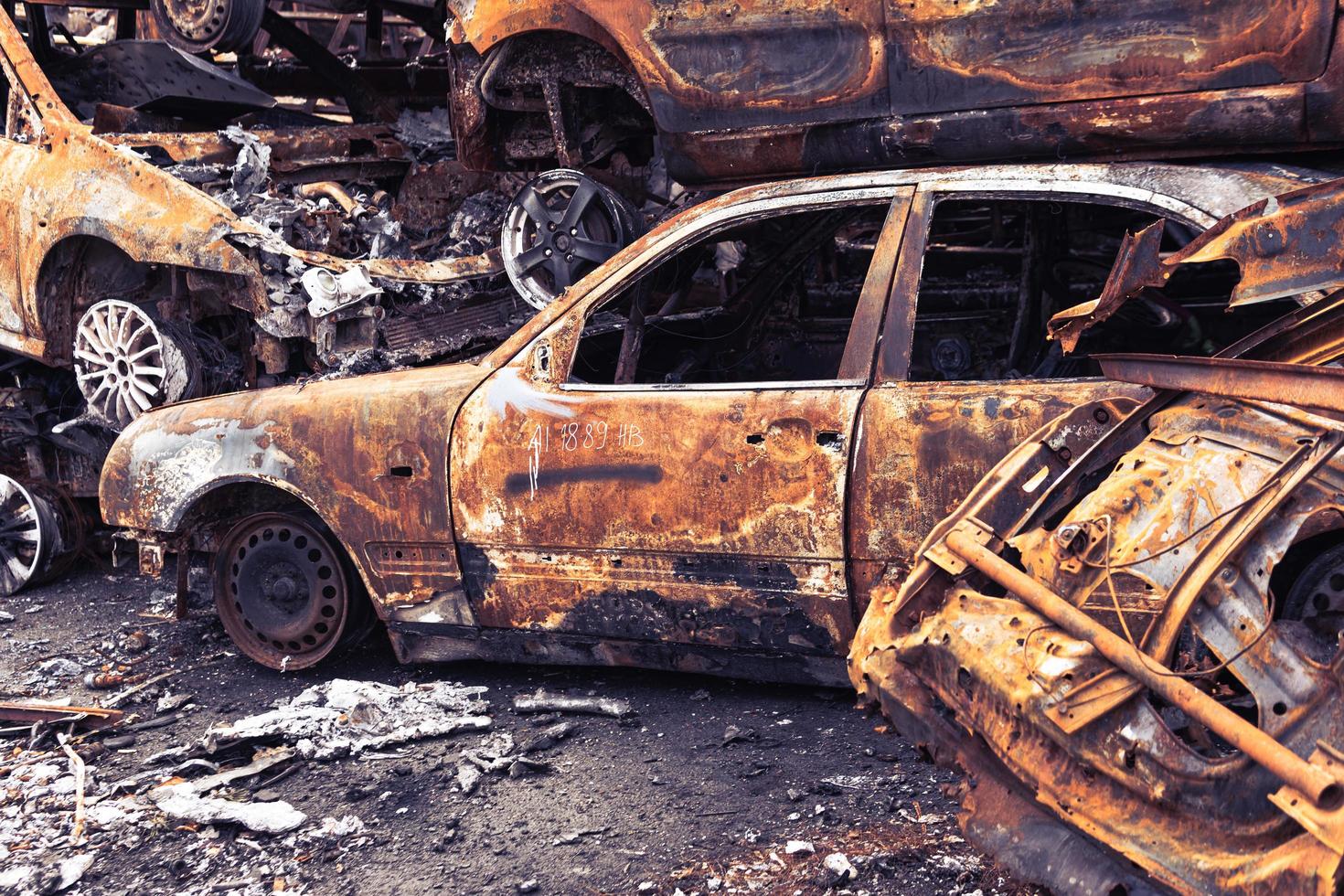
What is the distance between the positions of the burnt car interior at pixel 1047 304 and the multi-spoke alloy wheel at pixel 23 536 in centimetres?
422

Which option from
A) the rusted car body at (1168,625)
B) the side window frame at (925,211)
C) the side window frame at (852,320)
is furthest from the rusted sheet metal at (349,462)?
the rusted car body at (1168,625)

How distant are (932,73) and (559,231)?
194 cm

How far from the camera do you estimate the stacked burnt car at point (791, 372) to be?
2498 millimetres

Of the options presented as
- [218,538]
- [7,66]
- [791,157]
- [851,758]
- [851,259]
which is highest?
[7,66]

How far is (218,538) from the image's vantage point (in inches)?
196

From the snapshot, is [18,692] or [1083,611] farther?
[18,692]

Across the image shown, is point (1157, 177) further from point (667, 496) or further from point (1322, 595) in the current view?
point (667, 496)

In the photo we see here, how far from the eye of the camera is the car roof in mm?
3473

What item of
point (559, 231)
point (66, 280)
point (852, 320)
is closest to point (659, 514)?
point (852, 320)

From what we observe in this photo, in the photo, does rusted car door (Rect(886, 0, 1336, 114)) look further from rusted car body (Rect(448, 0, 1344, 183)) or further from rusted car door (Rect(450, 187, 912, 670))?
rusted car door (Rect(450, 187, 912, 670))

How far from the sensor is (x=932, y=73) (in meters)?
4.62

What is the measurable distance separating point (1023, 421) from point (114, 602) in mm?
4445

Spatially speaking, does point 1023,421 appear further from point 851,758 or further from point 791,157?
point 791,157

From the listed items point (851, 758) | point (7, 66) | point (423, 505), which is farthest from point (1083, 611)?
point (7, 66)
